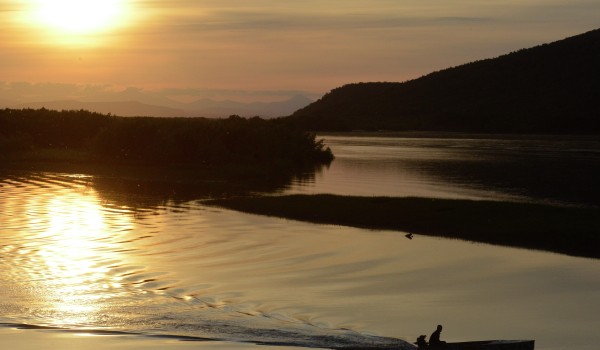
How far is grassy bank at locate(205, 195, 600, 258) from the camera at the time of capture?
3756 cm

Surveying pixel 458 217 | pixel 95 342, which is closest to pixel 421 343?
pixel 95 342

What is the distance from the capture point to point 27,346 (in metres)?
20.9

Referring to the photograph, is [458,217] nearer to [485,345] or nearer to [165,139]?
[485,345]

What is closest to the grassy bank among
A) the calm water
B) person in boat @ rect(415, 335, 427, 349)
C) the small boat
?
the calm water

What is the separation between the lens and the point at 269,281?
28.3 meters

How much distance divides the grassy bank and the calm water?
1.67 meters

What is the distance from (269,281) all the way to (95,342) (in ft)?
25.7

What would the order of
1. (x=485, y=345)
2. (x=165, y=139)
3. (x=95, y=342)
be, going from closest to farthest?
(x=485, y=345) → (x=95, y=342) → (x=165, y=139)

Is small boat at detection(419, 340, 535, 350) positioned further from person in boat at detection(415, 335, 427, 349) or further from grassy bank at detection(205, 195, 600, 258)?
grassy bank at detection(205, 195, 600, 258)

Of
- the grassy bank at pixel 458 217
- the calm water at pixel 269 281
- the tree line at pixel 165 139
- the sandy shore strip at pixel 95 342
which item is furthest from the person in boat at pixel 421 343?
the tree line at pixel 165 139

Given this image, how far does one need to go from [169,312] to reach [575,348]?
32.2 ft

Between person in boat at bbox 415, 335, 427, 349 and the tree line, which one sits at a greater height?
the tree line

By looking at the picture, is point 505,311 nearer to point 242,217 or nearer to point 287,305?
point 287,305

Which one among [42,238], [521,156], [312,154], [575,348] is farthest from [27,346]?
[521,156]
